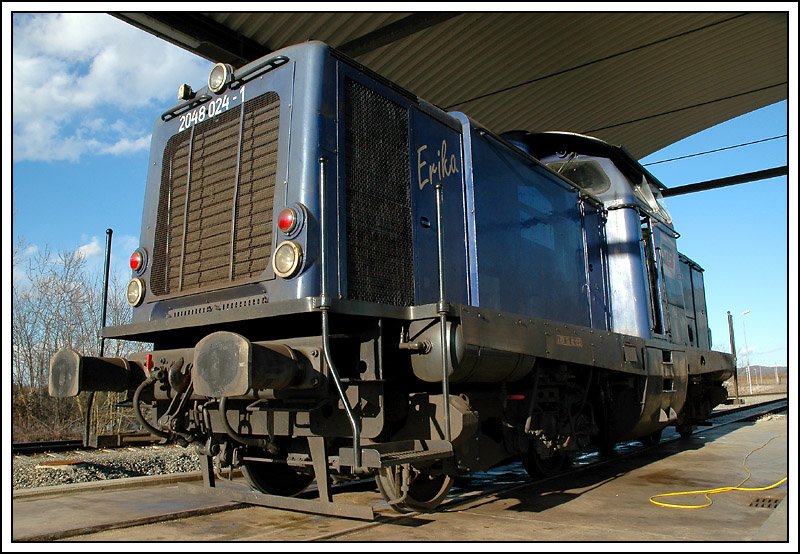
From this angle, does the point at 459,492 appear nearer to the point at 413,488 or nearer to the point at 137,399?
the point at 413,488

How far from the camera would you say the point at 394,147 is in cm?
469

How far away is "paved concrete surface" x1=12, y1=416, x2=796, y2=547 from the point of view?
3.98 metres

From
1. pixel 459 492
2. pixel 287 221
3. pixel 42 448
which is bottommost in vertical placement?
pixel 459 492

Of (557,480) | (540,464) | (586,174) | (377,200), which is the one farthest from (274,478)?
(586,174)

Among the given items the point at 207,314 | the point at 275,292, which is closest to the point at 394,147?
the point at 275,292

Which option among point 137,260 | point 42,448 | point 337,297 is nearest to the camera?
point 337,297

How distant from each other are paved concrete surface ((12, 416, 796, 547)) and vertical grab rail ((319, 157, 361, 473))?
795 millimetres

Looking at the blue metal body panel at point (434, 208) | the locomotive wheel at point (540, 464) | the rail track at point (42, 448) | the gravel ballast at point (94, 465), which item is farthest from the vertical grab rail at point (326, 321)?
the rail track at point (42, 448)

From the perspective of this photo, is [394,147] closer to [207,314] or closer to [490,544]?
[207,314]

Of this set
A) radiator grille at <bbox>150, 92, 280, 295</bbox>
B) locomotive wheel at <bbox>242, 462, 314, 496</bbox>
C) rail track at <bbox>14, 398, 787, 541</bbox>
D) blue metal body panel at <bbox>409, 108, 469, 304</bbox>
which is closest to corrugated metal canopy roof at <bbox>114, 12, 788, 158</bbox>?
radiator grille at <bbox>150, 92, 280, 295</bbox>

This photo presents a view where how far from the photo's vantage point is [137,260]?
201 inches

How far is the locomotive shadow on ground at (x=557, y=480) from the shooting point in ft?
16.7

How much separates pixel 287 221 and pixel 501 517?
2.51 metres

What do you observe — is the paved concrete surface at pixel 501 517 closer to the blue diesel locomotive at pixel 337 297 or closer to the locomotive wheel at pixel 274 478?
the locomotive wheel at pixel 274 478
